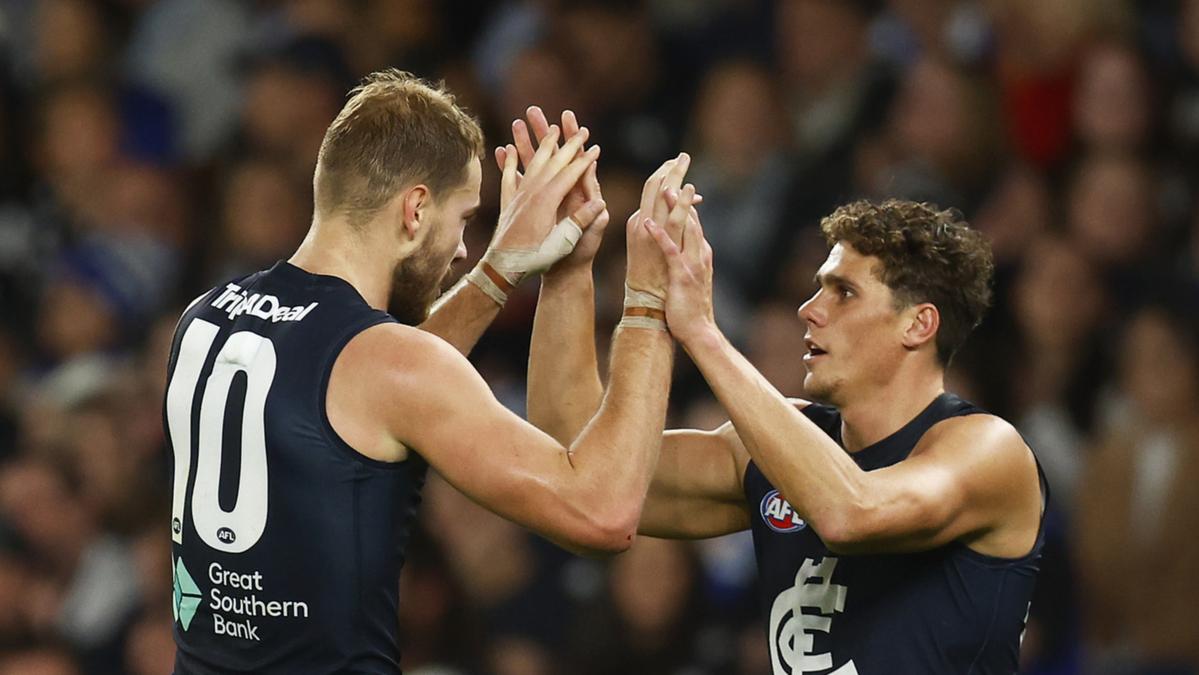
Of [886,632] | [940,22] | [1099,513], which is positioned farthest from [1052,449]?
[886,632]

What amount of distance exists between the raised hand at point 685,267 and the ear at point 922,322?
56cm

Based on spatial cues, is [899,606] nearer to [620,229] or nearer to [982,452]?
[982,452]

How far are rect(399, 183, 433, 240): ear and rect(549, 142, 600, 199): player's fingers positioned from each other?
0.36m

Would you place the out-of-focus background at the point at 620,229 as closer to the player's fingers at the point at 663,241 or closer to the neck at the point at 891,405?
the neck at the point at 891,405

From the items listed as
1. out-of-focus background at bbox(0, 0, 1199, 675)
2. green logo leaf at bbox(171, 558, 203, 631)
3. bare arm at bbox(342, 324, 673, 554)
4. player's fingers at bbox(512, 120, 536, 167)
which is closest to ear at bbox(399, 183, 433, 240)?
bare arm at bbox(342, 324, 673, 554)

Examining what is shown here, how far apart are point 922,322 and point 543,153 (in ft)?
3.11

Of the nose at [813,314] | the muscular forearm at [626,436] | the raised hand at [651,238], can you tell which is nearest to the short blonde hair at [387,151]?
the raised hand at [651,238]

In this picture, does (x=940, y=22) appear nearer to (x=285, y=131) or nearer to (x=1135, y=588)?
(x=1135, y=588)

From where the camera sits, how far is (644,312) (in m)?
3.74

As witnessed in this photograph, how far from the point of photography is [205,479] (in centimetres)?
342

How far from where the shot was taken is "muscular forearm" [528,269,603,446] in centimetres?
423

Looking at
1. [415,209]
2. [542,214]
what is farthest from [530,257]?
[415,209]

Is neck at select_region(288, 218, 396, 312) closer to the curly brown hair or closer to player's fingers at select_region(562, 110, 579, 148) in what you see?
player's fingers at select_region(562, 110, 579, 148)

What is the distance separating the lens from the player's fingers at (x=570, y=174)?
3854 millimetres
